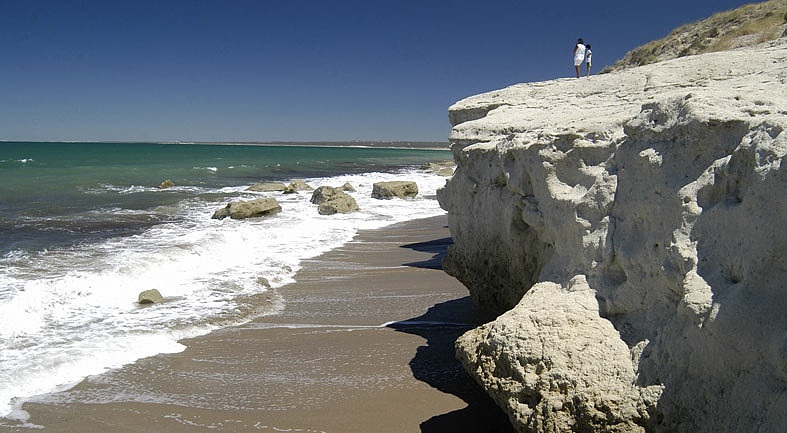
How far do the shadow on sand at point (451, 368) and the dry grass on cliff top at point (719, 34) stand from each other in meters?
14.7

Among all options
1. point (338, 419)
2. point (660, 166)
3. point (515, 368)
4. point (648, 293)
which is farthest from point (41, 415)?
point (660, 166)

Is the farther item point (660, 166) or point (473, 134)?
point (473, 134)

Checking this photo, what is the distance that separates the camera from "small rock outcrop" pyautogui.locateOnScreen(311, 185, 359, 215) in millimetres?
17453

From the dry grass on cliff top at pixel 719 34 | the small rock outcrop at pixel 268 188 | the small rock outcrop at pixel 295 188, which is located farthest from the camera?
the small rock outcrop at pixel 268 188

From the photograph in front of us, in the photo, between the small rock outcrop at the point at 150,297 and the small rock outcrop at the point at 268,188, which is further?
the small rock outcrop at the point at 268,188

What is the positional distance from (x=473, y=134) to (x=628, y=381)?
3545 mm

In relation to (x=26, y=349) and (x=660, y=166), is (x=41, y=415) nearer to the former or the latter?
(x=26, y=349)

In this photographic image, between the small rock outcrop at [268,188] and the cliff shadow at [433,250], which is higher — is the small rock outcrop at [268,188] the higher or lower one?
the higher one

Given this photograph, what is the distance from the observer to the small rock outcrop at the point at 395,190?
22078mm

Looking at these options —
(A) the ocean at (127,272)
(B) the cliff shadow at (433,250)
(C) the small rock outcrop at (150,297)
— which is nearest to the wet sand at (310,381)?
(A) the ocean at (127,272)

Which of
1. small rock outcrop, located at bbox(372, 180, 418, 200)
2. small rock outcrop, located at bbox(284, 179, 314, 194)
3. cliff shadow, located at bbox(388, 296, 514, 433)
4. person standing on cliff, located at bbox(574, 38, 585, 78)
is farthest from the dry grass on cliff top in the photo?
cliff shadow, located at bbox(388, 296, 514, 433)

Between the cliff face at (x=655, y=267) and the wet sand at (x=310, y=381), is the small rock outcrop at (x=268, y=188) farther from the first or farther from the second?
the cliff face at (x=655, y=267)

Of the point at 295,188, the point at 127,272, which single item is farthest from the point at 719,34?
the point at 127,272

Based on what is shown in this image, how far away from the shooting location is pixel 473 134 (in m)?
6.22
